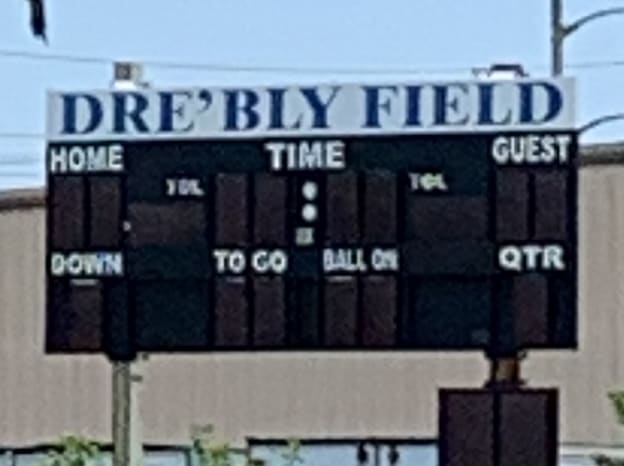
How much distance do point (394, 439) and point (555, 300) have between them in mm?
19136

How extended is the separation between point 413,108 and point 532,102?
36.8 inches

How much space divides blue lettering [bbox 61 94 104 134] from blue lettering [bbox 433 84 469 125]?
101 inches

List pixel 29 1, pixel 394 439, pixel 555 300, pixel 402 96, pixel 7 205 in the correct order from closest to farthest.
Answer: pixel 29 1 → pixel 555 300 → pixel 402 96 → pixel 394 439 → pixel 7 205

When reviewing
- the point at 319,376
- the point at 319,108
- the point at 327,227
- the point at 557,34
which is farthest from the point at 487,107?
the point at 319,376

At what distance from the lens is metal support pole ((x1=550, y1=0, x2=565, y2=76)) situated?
3744 cm

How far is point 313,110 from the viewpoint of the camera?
22172mm

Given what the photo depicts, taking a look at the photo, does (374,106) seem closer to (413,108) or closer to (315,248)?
(413,108)

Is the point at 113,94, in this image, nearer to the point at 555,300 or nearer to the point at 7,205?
the point at 555,300

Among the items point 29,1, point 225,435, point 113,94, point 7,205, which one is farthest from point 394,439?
point 29,1

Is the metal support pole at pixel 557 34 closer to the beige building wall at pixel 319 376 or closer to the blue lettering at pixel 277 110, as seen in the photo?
the beige building wall at pixel 319 376

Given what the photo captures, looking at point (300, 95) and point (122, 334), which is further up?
point (300, 95)

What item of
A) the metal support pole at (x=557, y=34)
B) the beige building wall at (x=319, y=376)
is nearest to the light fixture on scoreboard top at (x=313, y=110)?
the metal support pole at (x=557, y=34)

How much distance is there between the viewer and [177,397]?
1649 inches

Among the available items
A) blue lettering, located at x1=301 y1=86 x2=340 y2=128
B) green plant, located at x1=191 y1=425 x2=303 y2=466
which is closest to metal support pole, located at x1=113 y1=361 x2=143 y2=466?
green plant, located at x1=191 y1=425 x2=303 y2=466
